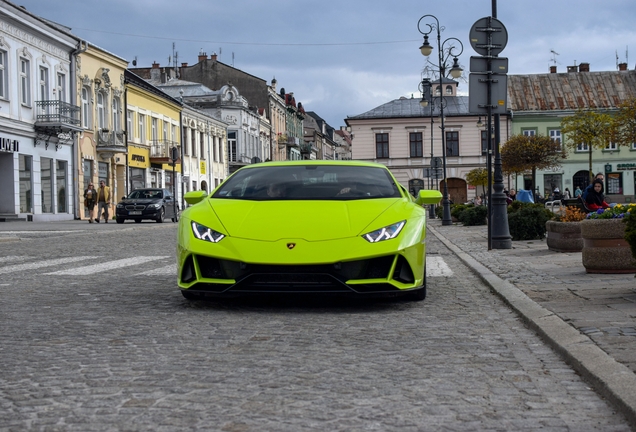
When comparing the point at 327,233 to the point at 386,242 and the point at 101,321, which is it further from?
the point at 101,321

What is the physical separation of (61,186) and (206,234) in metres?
34.4

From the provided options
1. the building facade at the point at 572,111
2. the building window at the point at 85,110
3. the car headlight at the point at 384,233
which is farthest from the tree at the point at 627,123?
the car headlight at the point at 384,233

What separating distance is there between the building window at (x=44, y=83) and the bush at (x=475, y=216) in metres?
20.1

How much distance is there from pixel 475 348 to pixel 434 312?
65.3 inches

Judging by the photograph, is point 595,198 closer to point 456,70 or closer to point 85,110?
point 456,70

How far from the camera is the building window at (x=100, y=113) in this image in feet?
148

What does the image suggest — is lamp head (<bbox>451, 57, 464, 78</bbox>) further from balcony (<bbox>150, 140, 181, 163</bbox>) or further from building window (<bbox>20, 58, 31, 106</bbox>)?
balcony (<bbox>150, 140, 181, 163</bbox>)

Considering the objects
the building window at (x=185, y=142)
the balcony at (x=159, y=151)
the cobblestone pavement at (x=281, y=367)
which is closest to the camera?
the cobblestone pavement at (x=281, y=367)

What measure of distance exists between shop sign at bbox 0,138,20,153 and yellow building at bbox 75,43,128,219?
230 inches

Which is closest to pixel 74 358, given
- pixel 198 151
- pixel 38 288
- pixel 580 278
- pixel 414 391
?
pixel 414 391

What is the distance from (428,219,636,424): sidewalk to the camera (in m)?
4.47

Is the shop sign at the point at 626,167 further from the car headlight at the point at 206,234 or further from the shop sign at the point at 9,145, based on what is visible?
the car headlight at the point at 206,234

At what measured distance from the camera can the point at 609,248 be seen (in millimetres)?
9609

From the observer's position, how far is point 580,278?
30.8 feet
